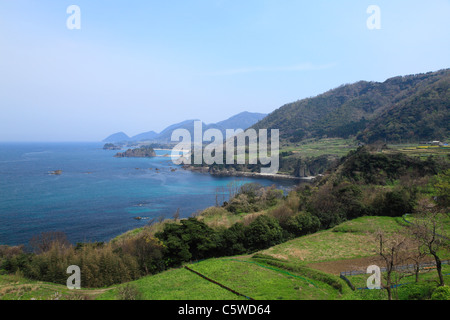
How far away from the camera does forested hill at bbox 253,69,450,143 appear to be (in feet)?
235

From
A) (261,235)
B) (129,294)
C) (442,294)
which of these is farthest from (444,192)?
(129,294)

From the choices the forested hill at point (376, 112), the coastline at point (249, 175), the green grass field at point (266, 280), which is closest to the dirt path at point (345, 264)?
the green grass field at point (266, 280)

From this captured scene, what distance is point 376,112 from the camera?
418ft

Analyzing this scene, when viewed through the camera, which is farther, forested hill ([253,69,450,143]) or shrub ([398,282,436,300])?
forested hill ([253,69,450,143])

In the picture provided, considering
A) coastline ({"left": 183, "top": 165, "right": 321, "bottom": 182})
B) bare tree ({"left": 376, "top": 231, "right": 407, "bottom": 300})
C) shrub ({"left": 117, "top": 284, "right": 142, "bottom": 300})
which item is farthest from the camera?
coastline ({"left": 183, "top": 165, "right": 321, "bottom": 182})

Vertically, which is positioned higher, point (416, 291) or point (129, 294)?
point (416, 291)

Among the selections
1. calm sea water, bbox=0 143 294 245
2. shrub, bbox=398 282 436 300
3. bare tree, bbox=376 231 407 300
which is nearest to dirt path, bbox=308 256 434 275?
bare tree, bbox=376 231 407 300

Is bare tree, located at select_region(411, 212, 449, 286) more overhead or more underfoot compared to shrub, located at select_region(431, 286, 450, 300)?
more overhead

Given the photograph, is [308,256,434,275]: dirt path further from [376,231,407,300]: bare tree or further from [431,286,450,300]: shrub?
[431,286,450,300]: shrub

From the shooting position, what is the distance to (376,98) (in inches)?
5595

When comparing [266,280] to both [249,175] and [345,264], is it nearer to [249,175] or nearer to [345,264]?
[345,264]

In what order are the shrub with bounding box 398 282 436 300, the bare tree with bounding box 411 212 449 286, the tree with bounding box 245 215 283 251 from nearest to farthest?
the shrub with bounding box 398 282 436 300
the bare tree with bounding box 411 212 449 286
the tree with bounding box 245 215 283 251

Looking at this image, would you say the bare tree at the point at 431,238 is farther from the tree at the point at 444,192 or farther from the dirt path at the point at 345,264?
the tree at the point at 444,192
